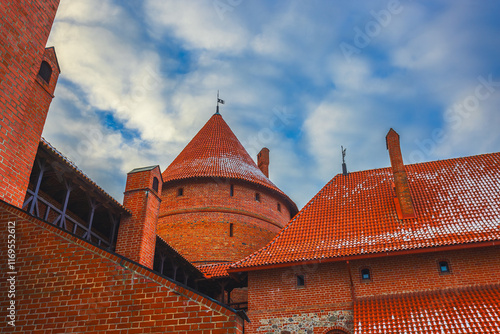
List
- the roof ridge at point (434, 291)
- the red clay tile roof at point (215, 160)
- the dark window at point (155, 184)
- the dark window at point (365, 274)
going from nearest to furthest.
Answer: the roof ridge at point (434, 291) → the dark window at point (365, 274) → the dark window at point (155, 184) → the red clay tile roof at point (215, 160)

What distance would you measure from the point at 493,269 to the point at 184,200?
11084mm

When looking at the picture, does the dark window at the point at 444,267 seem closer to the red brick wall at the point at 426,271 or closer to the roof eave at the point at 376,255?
the red brick wall at the point at 426,271

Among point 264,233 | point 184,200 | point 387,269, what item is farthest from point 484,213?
point 184,200

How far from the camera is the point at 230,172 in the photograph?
Result: 17.0 m

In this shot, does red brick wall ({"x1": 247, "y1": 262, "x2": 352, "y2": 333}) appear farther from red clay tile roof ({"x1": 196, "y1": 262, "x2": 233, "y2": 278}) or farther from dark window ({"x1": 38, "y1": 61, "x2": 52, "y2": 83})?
dark window ({"x1": 38, "y1": 61, "x2": 52, "y2": 83})

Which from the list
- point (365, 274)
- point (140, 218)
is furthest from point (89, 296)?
point (365, 274)

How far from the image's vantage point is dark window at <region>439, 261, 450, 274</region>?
10266mm

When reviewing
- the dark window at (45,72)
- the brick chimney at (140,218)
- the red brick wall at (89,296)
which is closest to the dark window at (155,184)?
the brick chimney at (140,218)

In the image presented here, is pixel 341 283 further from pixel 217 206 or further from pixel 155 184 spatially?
pixel 217 206

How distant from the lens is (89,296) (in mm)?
4375

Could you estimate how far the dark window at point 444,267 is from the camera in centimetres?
1027

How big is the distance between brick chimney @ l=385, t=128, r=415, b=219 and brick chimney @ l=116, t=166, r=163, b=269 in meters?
7.06

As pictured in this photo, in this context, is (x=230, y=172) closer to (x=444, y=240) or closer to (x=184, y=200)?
(x=184, y=200)

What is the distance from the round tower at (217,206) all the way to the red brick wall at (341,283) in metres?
4.58
